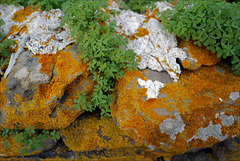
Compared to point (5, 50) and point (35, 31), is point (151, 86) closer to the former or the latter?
point (35, 31)

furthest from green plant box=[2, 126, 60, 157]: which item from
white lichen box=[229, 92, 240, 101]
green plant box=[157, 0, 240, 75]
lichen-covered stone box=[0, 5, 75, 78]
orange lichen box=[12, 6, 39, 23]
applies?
white lichen box=[229, 92, 240, 101]

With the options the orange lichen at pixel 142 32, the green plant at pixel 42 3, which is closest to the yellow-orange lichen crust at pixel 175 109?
the orange lichen at pixel 142 32

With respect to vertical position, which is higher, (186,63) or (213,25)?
(213,25)

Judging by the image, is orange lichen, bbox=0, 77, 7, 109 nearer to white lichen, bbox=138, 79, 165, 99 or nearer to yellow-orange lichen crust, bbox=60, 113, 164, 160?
yellow-orange lichen crust, bbox=60, 113, 164, 160

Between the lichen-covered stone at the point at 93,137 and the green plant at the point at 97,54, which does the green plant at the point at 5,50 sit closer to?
the green plant at the point at 97,54

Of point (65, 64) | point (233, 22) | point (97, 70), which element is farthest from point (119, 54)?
point (233, 22)

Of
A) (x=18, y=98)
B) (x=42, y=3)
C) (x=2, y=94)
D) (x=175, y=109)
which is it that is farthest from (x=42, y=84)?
(x=175, y=109)
